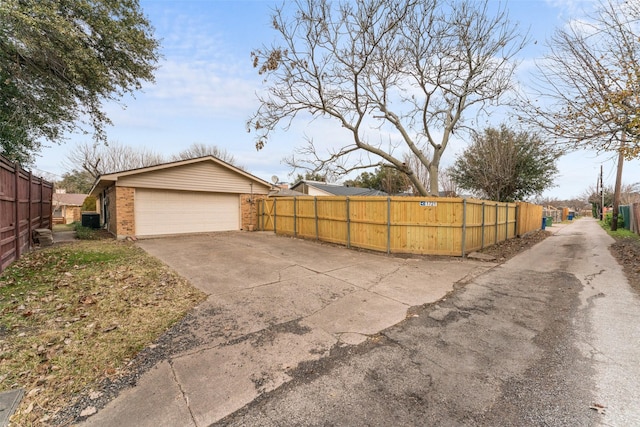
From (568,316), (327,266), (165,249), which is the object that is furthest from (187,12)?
(568,316)

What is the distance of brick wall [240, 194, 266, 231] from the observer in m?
14.8

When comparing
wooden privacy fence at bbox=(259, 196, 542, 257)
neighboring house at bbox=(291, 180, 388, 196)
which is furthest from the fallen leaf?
neighboring house at bbox=(291, 180, 388, 196)

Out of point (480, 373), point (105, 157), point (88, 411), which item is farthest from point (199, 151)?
point (480, 373)

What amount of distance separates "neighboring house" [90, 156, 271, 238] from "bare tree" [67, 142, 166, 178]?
18.7m

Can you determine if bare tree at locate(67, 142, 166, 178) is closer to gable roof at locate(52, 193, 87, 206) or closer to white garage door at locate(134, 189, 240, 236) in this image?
gable roof at locate(52, 193, 87, 206)

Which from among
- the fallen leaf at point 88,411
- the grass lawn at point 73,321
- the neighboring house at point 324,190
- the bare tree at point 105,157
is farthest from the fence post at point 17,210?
the bare tree at point 105,157

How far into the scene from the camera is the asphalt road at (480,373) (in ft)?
6.84

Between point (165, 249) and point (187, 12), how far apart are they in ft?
22.9

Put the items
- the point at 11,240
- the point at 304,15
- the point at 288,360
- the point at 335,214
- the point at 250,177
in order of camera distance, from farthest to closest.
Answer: the point at 250,177
the point at 335,214
the point at 304,15
the point at 11,240
the point at 288,360

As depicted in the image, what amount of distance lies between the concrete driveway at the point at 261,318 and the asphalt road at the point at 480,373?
0.88ft

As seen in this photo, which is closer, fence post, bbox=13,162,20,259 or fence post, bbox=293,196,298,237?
fence post, bbox=13,162,20,259

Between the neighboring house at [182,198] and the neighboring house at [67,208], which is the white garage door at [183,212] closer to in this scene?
the neighboring house at [182,198]

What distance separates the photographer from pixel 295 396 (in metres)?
2.30

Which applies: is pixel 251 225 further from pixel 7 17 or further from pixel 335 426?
pixel 335 426
